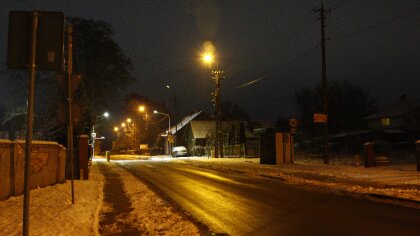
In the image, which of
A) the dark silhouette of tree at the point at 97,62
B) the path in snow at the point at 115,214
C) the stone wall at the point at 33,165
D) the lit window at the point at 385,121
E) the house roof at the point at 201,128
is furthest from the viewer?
the house roof at the point at 201,128

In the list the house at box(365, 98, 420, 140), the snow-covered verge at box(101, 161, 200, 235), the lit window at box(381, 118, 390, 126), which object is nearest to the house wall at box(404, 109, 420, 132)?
the house at box(365, 98, 420, 140)

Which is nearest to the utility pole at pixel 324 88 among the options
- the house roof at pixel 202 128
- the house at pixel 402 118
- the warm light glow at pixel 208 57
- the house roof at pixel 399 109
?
the warm light glow at pixel 208 57

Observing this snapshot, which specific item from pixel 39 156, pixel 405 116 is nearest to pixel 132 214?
pixel 39 156

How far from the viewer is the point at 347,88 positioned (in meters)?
89.2

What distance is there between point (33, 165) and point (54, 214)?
16.5 feet

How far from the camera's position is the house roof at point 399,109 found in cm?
6188

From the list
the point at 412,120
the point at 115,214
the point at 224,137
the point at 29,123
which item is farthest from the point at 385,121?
the point at 29,123

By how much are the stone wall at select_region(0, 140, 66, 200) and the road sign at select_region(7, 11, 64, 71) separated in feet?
21.9

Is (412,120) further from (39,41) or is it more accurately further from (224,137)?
(39,41)

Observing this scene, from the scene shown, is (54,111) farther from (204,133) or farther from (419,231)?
(204,133)

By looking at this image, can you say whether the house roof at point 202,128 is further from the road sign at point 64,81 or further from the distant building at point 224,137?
the road sign at point 64,81

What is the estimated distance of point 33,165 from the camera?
45.9 feet

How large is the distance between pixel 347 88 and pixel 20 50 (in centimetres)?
8889

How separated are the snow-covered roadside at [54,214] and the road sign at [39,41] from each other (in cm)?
341
